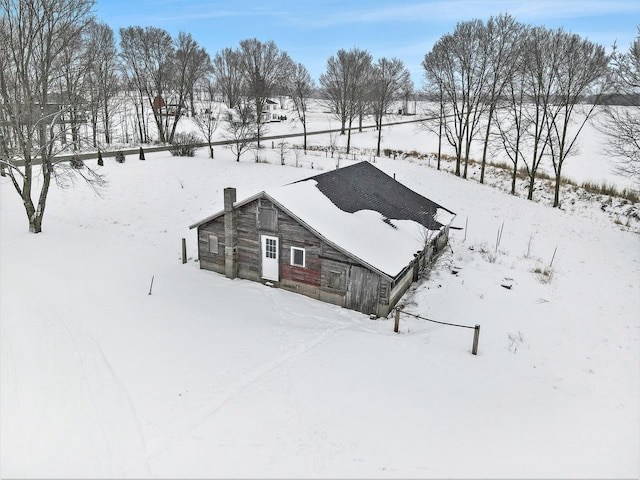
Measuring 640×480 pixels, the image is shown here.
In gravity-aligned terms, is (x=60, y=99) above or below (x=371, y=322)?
above

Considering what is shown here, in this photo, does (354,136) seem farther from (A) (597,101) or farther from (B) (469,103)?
(A) (597,101)

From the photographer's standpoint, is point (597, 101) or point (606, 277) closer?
point (606, 277)

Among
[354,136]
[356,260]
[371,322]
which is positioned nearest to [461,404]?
[371,322]

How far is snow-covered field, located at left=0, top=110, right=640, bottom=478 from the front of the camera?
8891 mm

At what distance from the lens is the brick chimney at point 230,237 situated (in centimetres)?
1706

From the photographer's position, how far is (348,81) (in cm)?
5194

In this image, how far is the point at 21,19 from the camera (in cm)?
2003

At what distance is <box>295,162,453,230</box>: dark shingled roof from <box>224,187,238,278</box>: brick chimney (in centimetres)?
392

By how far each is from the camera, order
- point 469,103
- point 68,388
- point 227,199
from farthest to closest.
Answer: point 469,103, point 227,199, point 68,388

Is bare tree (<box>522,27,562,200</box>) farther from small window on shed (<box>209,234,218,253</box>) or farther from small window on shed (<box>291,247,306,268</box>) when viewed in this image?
small window on shed (<box>209,234,218,253</box>)

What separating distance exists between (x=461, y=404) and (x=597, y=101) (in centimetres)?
2725

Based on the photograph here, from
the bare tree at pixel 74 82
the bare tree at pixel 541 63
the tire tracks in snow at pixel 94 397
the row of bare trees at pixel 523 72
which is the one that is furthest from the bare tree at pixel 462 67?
the tire tracks in snow at pixel 94 397

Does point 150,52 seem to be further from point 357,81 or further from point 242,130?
point 357,81

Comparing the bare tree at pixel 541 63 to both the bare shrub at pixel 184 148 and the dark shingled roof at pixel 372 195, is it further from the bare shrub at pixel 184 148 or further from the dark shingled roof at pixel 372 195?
the bare shrub at pixel 184 148
